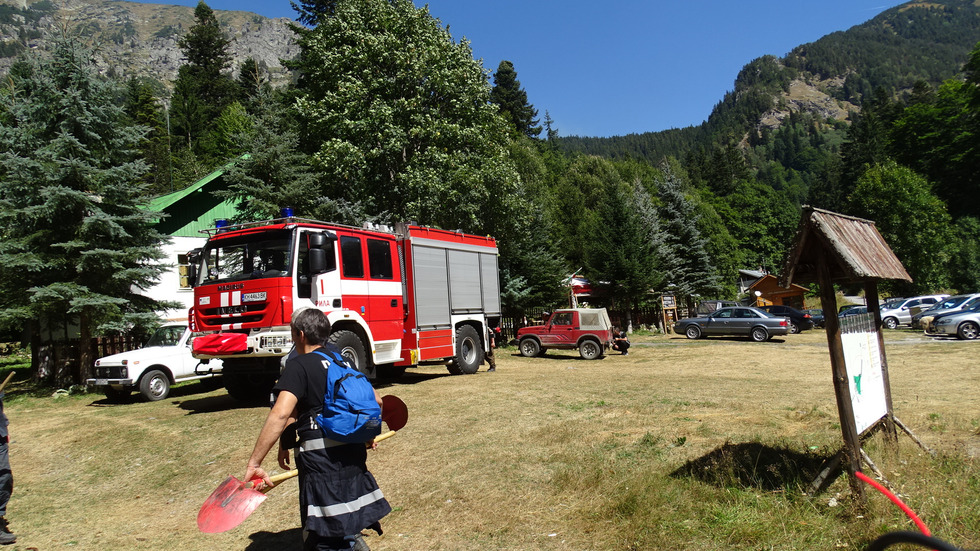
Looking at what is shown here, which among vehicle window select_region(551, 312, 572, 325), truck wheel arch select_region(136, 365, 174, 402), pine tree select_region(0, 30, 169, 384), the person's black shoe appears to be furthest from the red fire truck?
vehicle window select_region(551, 312, 572, 325)

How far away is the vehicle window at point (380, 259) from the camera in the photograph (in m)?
12.3

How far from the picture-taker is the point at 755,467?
18.9 ft

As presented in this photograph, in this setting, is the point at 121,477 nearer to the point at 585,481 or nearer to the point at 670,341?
the point at 585,481

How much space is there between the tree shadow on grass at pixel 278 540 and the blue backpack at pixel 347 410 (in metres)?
2.08

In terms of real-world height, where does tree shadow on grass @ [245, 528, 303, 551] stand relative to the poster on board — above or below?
below

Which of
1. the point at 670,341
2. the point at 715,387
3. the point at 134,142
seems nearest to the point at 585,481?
the point at 715,387

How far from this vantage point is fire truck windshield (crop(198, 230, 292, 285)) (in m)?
10.4

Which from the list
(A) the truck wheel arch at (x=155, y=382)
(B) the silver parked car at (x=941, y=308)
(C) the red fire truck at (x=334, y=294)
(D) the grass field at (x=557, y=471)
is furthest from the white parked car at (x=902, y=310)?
(A) the truck wheel arch at (x=155, y=382)

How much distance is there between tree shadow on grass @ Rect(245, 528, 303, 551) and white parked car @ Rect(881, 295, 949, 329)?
117 ft

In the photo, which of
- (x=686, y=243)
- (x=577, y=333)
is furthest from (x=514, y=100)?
(x=577, y=333)

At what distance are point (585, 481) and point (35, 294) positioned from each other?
1517cm

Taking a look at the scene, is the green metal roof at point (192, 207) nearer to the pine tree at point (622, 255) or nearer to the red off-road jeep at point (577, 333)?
A: the red off-road jeep at point (577, 333)

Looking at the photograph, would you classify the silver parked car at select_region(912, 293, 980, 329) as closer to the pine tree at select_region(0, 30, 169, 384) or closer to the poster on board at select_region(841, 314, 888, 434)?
the poster on board at select_region(841, 314, 888, 434)

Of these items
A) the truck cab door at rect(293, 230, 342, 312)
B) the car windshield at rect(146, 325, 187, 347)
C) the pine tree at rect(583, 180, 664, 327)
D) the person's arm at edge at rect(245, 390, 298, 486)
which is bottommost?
the person's arm at edge at rect(245, 390, 298, 486)
